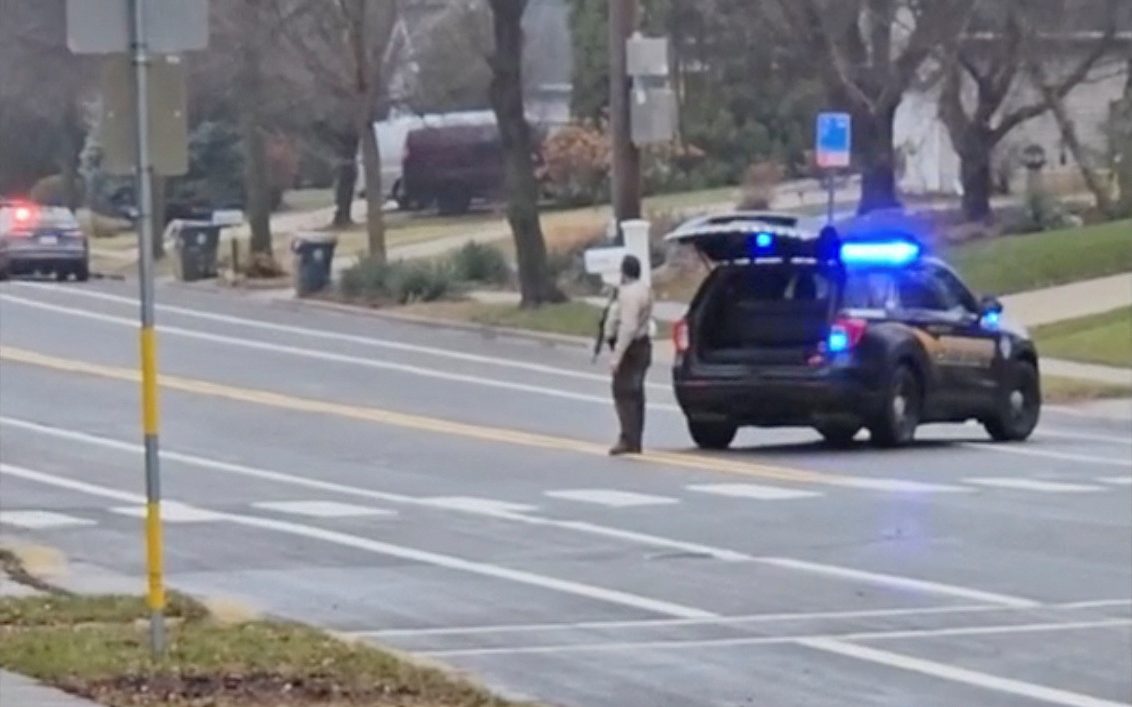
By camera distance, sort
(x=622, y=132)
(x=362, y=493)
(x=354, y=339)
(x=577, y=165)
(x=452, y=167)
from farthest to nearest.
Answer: (x=452, y=167) → (x=577, y=165) → (x=354, y=339) → (x=622, y=132) → (x=362, y=493)

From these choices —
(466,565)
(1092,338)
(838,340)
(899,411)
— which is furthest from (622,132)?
(466,565)

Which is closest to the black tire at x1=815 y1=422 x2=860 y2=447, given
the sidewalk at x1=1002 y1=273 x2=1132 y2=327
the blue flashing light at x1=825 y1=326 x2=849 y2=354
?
the blue flashing light at x1=825 y1=326 x2=849 y2=354

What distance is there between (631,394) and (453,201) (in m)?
51.6

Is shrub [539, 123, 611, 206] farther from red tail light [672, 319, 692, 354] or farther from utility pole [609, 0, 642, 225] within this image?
red tail light [672, 319, 692, 354]

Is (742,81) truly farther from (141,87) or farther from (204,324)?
(141,87)

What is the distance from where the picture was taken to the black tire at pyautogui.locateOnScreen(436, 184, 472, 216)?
76.1 metres

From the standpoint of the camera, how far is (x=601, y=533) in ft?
62.7

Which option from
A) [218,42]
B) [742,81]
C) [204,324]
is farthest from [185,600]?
[742,81]

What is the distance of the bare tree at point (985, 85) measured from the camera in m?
49.3

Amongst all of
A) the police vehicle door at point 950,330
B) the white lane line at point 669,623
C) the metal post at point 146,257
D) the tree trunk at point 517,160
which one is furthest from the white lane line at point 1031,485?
the tree trunk at point 517,160

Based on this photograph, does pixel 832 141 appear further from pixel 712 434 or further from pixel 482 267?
pixel 482 267

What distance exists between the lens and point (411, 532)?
19250 millimetres

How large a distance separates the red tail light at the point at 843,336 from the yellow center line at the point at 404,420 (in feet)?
4.81

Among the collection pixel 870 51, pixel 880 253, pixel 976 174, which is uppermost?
pixel 870 51
